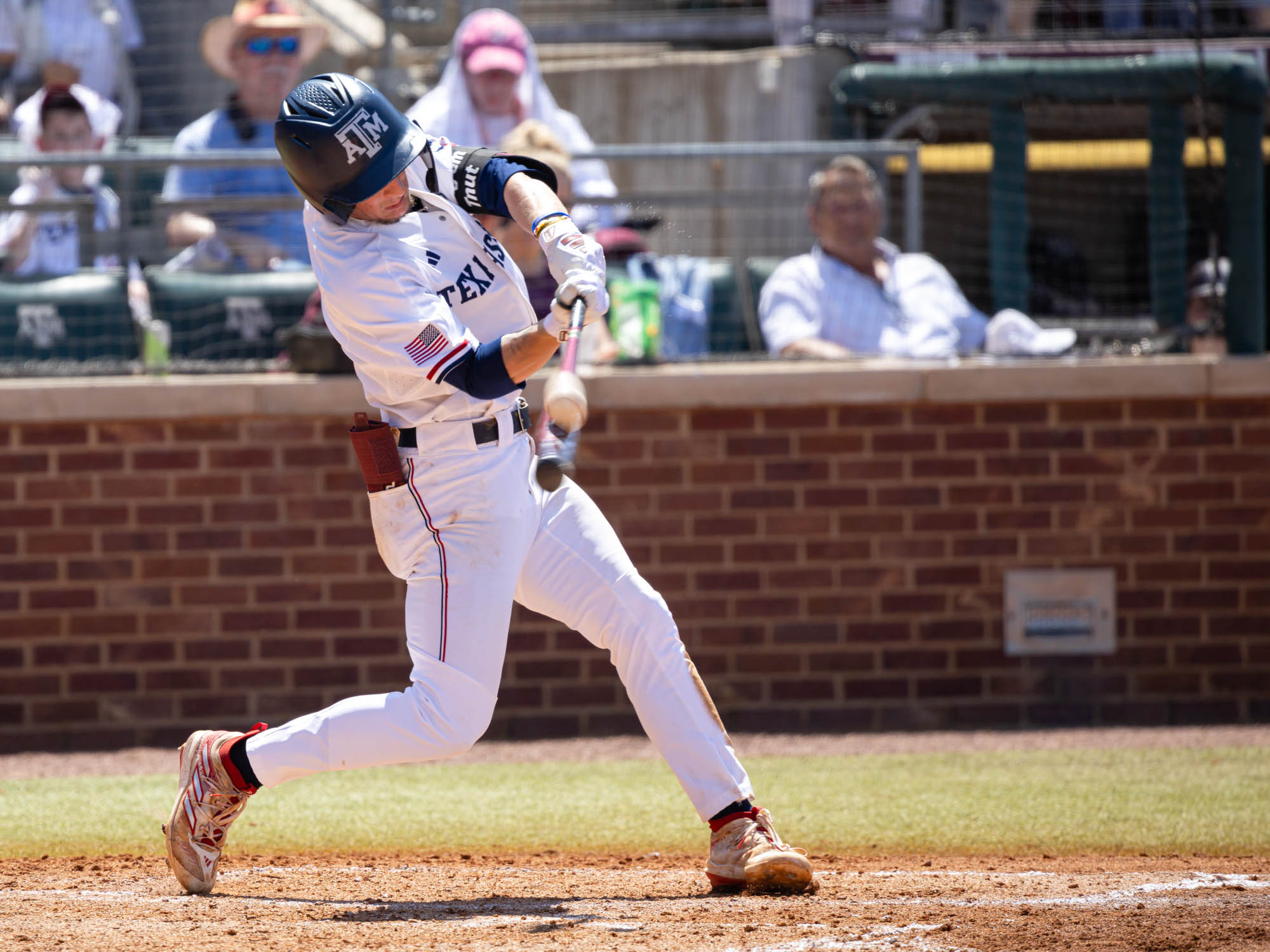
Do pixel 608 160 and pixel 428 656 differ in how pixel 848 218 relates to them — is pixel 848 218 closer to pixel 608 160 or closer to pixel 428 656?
pixel 608 160

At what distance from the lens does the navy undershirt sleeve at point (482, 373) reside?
3.64 metres

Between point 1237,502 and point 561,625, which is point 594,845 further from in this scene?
point 1237,502

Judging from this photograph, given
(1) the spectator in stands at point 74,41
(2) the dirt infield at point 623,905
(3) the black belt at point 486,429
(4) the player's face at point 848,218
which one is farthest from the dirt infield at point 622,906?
(1) the spectator in stands at point 74,41

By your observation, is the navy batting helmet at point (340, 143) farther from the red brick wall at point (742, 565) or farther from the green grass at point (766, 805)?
the red brick wall at point (742, 565)

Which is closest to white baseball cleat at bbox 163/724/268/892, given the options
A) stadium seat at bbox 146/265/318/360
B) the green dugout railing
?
stadium seat at bbox 146/265/318/360

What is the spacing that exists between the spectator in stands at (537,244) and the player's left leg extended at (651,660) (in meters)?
1.75

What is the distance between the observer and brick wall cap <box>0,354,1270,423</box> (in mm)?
6840

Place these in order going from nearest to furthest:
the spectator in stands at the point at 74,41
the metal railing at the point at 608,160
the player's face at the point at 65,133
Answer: the metal railing at the point at 608,160 → the player's face at the point at 65,133 → the spectator in stands at the point at 74,41

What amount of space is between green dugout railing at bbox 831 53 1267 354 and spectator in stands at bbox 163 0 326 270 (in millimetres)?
2974

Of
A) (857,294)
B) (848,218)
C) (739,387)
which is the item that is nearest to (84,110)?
(739,387)

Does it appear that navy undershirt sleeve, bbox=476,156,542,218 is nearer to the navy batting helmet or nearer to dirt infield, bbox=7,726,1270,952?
the navy batting helmet

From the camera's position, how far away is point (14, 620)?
6898mm

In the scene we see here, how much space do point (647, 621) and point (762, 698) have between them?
126 inches

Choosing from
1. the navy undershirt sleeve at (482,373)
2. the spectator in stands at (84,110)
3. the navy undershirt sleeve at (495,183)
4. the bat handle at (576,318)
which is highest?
the spectator in stands at (84,110)
